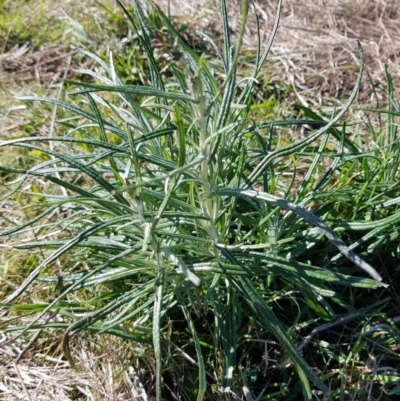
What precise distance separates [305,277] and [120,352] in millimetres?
587

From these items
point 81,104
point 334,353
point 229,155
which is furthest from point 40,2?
point 334,353

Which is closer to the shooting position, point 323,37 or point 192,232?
point 192,232

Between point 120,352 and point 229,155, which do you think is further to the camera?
point 120,352

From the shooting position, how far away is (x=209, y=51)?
109 inches

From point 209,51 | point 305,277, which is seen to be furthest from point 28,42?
point 305,277

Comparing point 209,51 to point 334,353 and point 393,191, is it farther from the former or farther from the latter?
point 334,353

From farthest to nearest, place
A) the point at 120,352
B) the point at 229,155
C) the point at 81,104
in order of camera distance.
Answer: the point at 81,104
the point at 120,352
the point at 229,155

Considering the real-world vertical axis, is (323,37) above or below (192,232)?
above

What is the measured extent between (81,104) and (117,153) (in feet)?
3.56

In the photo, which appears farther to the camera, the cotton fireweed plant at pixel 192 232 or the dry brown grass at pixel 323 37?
the dry brown grass at pixel 323 37

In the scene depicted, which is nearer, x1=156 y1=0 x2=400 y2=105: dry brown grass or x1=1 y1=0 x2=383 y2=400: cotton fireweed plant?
x1=1 y1=0 x2=383 y2=400: cotton fireweed plant

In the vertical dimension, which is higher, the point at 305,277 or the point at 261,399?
the point at 305,277

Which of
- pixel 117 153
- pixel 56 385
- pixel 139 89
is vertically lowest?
pixel 56 385

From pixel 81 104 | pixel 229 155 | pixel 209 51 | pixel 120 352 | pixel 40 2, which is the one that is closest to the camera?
pixel 229 155
